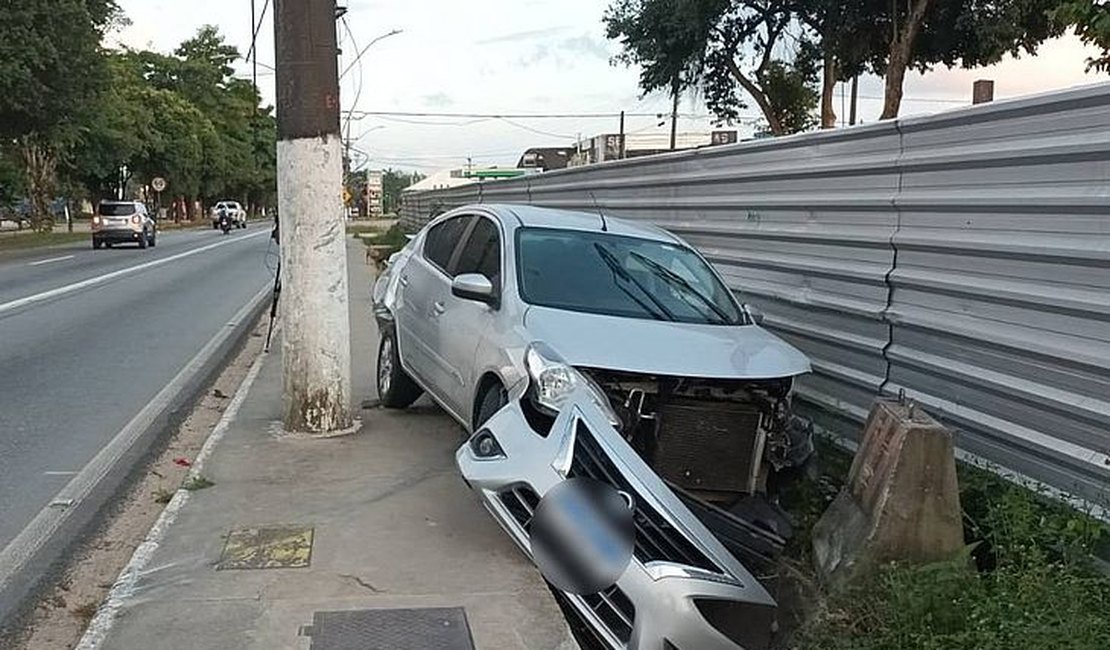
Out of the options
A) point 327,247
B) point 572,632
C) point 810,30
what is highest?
point 810,30

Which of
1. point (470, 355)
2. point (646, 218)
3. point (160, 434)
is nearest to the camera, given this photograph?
point (470, 355)

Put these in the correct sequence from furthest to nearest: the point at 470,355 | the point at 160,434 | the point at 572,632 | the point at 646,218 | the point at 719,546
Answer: the point at 646,218 → the point at 160,434 → the point at 470,355 → the point at 572,632 → the point at 719,546

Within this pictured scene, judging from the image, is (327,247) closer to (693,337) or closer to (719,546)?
(693,337)

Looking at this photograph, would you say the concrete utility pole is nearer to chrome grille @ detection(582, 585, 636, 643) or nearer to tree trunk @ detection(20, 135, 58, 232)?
chrome grille @ detection(582, 585, 636, 643)

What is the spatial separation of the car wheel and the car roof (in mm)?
1348

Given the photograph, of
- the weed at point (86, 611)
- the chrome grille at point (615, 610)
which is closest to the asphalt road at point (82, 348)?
the weed at point (86, 611)

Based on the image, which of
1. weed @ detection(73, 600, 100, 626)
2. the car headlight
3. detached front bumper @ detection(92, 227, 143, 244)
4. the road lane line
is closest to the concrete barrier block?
the car headlight

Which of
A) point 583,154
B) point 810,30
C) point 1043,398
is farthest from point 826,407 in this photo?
point 583,154

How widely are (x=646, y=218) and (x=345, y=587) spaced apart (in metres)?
6.33

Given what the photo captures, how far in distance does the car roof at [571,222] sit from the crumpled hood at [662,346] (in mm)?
1187

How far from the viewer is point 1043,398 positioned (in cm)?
471

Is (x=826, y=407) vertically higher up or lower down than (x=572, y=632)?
higher up

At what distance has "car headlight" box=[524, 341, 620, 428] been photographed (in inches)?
197

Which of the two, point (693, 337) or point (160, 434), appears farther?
point (160, 434)
